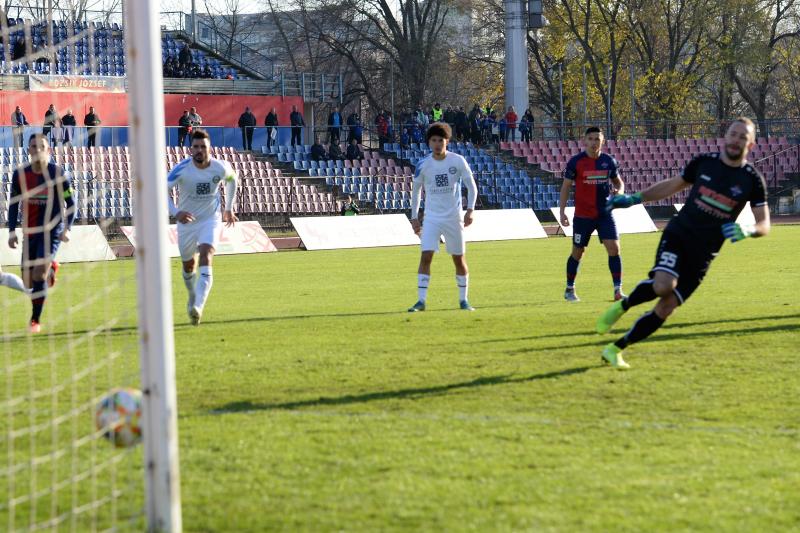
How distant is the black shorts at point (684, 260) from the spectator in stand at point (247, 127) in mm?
32116

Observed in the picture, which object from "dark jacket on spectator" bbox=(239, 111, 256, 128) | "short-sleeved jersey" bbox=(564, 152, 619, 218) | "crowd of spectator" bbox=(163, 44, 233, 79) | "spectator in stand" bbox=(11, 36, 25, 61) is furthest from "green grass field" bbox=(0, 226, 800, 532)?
"crowd of spectator" bbox=(163, 44, 233, 79)

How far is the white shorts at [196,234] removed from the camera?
41.7 ft

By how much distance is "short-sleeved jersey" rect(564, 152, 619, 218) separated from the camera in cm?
1503

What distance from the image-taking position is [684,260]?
9.01 meters

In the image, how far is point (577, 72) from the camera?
6334 cm

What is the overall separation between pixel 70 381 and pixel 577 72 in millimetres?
57084

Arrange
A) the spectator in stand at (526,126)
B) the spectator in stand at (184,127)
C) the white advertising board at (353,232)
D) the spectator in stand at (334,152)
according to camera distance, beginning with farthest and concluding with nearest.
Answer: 1. the spectator in stand at (526,126)
2. the spectator in stand at (334,152)
3. the spectator in stand at (184,127)
4. the white advertising board at (353,232)

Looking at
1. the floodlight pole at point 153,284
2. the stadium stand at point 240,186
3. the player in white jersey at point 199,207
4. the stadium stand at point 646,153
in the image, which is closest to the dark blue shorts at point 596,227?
the player in white jersey at point 199,207

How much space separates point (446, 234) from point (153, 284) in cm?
955

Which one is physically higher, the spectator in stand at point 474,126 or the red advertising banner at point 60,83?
the red advertising banner at point 60,83

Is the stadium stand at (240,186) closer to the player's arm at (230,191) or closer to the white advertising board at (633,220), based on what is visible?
the white advertising board at (633,220)

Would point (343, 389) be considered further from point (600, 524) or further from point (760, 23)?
point (760, 23)

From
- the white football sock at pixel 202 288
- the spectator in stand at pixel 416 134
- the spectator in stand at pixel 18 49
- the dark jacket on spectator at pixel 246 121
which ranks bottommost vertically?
the white football sock at pixel 202 288

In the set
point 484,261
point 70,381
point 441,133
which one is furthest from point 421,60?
point 70,381
